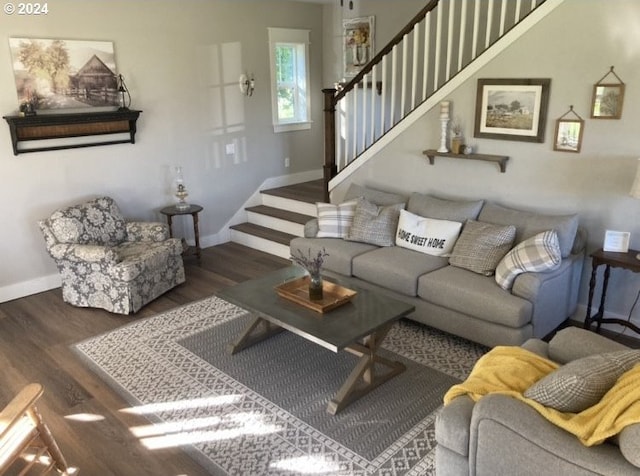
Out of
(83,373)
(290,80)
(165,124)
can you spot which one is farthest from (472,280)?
(290,80)

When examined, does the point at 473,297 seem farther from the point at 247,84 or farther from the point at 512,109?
the point at 247,84

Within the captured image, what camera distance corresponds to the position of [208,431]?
285 cm

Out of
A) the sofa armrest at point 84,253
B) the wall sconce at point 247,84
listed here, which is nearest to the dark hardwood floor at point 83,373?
the sofa armrest at point 84,253

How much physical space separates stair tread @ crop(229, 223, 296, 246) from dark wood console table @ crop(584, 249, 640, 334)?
2.98m

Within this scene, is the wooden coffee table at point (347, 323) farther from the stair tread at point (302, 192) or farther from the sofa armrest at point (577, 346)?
the stair tread at point (302, 192)

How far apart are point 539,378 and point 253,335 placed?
2.08m

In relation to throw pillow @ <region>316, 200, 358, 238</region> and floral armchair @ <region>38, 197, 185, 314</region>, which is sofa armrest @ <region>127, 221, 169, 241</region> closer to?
floral armchair @ <region>38, 197, 185, 314</region>

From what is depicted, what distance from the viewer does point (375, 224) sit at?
173 inches

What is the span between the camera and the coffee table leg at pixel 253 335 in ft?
11.9

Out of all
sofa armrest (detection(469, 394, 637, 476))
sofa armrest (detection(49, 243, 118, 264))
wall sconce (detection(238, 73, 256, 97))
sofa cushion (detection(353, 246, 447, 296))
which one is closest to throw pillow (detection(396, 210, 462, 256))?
sofa cushion (detection(353, 246, 447, 296))

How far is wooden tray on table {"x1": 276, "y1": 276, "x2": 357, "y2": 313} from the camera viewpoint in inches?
125

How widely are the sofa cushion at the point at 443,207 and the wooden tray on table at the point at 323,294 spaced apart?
49.2 inches

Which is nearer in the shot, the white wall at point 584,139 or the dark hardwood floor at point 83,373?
the dark hardwood floor at point 83,373

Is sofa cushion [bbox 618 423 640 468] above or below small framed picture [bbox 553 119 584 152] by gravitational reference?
below
